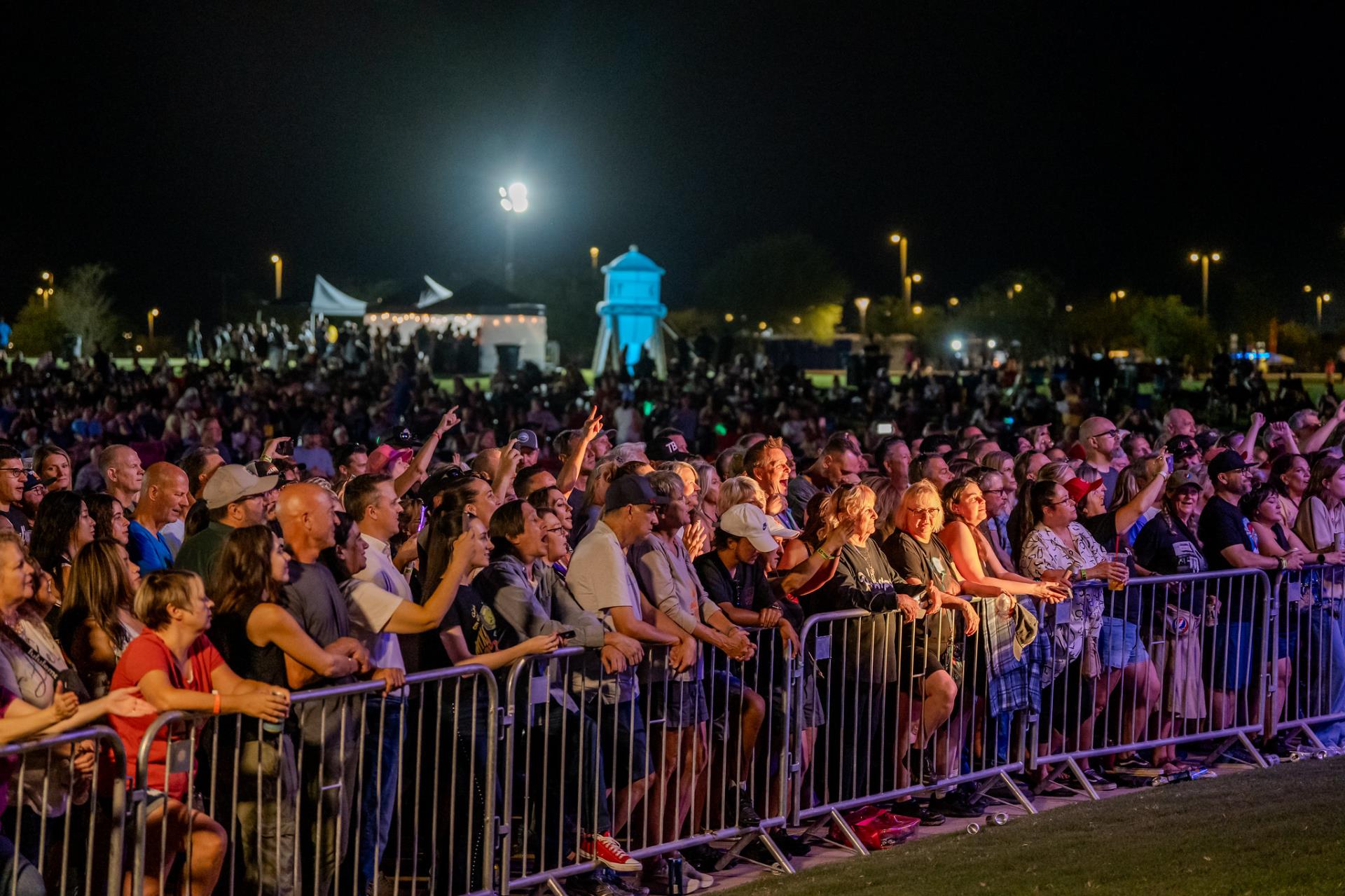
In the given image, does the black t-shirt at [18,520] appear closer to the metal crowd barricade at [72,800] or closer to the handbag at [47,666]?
the handbag at [47,666]

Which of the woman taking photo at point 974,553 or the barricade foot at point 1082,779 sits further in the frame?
the barricade foot at point 1082,779

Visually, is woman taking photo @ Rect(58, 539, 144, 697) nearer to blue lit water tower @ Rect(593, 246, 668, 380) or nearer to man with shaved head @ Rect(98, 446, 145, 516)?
man with shaved head @ Rect(98, 446, 145, 516)

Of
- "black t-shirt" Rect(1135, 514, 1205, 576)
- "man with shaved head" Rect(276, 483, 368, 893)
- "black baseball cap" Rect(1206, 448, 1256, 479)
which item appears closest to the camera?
"man with shaved head" Rect(276, 483, 368, 893)

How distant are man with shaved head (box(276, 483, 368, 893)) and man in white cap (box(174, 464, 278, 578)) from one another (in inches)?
45.1

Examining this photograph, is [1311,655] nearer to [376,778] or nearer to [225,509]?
[376,778]

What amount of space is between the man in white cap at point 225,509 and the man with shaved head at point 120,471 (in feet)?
6.20

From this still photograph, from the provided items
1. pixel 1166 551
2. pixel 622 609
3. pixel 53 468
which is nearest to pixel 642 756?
pixel 622 609

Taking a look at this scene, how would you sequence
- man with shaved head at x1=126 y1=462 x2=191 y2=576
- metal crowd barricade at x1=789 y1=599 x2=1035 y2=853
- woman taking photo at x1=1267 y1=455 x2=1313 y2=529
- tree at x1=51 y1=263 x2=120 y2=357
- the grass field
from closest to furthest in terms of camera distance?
the grass field
metal crowd barricade at x1=789 y1=599 x2=1035 y2=853
man with shaved head at x1=126 y1=462 x2=191 y2=576
woman taking photo at x1=1267 y1=455 x2=1313 y2=529
tree at x1=51 y1=263 x2=120 y2=357

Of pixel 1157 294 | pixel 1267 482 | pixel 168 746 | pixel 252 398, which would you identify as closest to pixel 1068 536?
pixel 1267 482

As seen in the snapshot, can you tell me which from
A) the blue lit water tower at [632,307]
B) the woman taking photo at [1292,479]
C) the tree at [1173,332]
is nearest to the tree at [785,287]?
the tree at [1173,332]

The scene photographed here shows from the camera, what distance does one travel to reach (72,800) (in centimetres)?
494

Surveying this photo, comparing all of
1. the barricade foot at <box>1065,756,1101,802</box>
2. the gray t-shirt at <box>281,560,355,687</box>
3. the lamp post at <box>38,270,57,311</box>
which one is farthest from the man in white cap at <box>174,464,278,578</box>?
the lamp post at <box>38,270,57,311</box>

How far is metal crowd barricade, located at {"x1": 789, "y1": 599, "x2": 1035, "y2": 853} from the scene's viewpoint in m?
7.23

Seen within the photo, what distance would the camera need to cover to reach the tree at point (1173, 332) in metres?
71.9
